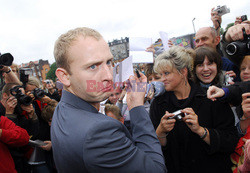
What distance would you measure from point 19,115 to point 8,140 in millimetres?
895

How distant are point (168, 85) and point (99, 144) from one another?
137cm

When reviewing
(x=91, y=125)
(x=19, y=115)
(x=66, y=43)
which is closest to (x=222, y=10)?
(x=66, y=43)

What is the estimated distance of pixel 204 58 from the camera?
2.37 m

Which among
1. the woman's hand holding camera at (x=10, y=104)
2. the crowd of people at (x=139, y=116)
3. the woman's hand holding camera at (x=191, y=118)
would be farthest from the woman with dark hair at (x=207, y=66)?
the woman's hand holding camera at (x=10, y=104)

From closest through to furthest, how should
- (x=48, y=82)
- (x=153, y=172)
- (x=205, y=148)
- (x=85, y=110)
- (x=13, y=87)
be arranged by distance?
(x=153, y=172)
(x=85, y=110)
(x=205, y=148)
(x=13, y=87)
(x=48, y=82)

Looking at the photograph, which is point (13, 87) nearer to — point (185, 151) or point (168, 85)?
point (168, 85)

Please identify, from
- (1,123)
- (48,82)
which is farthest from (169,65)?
(48,82)

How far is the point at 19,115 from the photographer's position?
10.4ft

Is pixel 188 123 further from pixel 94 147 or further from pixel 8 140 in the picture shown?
pixel 8 140

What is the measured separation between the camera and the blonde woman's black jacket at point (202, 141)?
5.45 feet

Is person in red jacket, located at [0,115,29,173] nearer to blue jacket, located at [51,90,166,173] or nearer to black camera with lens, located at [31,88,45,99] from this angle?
black camera with lens, located at [31,88,45,99]

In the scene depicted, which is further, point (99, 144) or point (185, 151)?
point (185, 151)

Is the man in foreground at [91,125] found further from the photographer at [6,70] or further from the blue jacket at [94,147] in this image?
the photographer at [6,70]

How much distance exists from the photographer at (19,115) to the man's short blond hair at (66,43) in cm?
235
